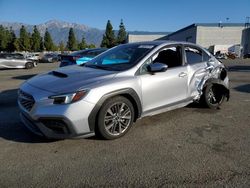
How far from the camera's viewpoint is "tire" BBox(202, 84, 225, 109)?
5.67 m

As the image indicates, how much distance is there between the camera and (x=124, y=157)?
3.56 metres

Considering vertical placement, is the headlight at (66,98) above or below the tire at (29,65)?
above

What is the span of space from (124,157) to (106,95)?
0.94 meters

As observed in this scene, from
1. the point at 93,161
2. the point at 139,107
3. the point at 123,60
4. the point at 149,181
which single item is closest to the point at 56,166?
the point at 93,161

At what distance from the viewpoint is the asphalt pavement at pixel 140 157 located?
301 centimetres

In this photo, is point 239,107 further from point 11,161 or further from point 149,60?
point 11,161

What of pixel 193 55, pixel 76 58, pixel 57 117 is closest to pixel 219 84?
pixel 193 55

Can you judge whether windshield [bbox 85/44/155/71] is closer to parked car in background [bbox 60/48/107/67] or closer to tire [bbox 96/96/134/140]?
tire [bbox 96/96/134/140]

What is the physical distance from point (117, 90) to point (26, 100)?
135 centimetres

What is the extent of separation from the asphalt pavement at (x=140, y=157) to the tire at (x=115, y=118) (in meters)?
0.14

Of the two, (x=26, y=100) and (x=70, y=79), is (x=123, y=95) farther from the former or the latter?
(x=26, y=100)

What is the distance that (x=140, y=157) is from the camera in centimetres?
356

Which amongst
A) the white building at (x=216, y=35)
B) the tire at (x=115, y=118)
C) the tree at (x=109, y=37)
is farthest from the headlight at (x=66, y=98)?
the tree at (x=109, y=37)

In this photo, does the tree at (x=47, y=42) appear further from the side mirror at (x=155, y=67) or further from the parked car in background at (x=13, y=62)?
the side mirror at (x=155, y=67)
